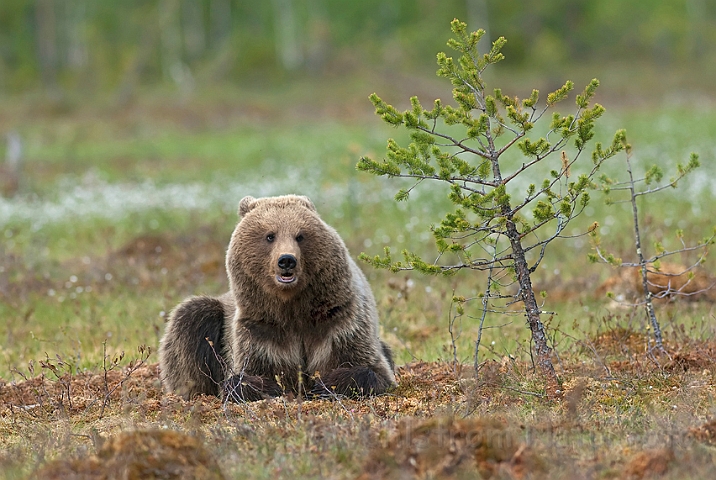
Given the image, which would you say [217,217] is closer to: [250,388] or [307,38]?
[250,388]

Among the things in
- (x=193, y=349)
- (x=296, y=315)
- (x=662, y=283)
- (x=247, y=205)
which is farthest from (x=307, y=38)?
(x=296, y=315)

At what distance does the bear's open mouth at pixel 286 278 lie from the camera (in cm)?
664

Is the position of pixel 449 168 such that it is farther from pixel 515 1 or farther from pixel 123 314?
pixel 515 1

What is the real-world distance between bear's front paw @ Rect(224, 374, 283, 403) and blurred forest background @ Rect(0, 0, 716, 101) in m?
44.8

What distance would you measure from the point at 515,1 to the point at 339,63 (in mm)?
15142

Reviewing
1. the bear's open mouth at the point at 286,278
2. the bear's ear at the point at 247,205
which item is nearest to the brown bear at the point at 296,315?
the bear's open mouth at the point at 286,278

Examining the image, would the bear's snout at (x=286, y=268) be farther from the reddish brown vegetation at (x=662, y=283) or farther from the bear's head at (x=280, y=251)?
the reddish brown vegetation at (x=662, y=283)

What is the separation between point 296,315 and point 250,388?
0.61 m

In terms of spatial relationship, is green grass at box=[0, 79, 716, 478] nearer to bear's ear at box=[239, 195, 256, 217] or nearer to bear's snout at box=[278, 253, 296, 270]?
bear's snout at box=[278, 253, 296, 270]

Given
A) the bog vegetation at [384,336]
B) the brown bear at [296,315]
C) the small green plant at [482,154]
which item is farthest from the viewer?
the brown bear at [296,315]

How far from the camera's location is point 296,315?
695 cm

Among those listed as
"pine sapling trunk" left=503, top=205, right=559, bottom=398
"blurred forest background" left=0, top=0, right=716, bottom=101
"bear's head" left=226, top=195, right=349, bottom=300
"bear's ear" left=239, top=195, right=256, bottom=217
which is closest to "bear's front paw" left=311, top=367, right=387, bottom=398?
"bear's head" left=226, top=195, right=349, bottom=300

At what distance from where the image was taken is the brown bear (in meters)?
6.80

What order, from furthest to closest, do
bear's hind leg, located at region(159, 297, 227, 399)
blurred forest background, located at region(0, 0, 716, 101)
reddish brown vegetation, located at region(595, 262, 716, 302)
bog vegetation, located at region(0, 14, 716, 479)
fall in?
blurred forest background, located at region(0, 0, 716, 101)
reddish brown vegetation, located at region(595, 262, 716, 302)
bear's hind leg, located at region(159, 297, 227, 399)
bog vegetation, located at region(0, 14, 716, 479)
